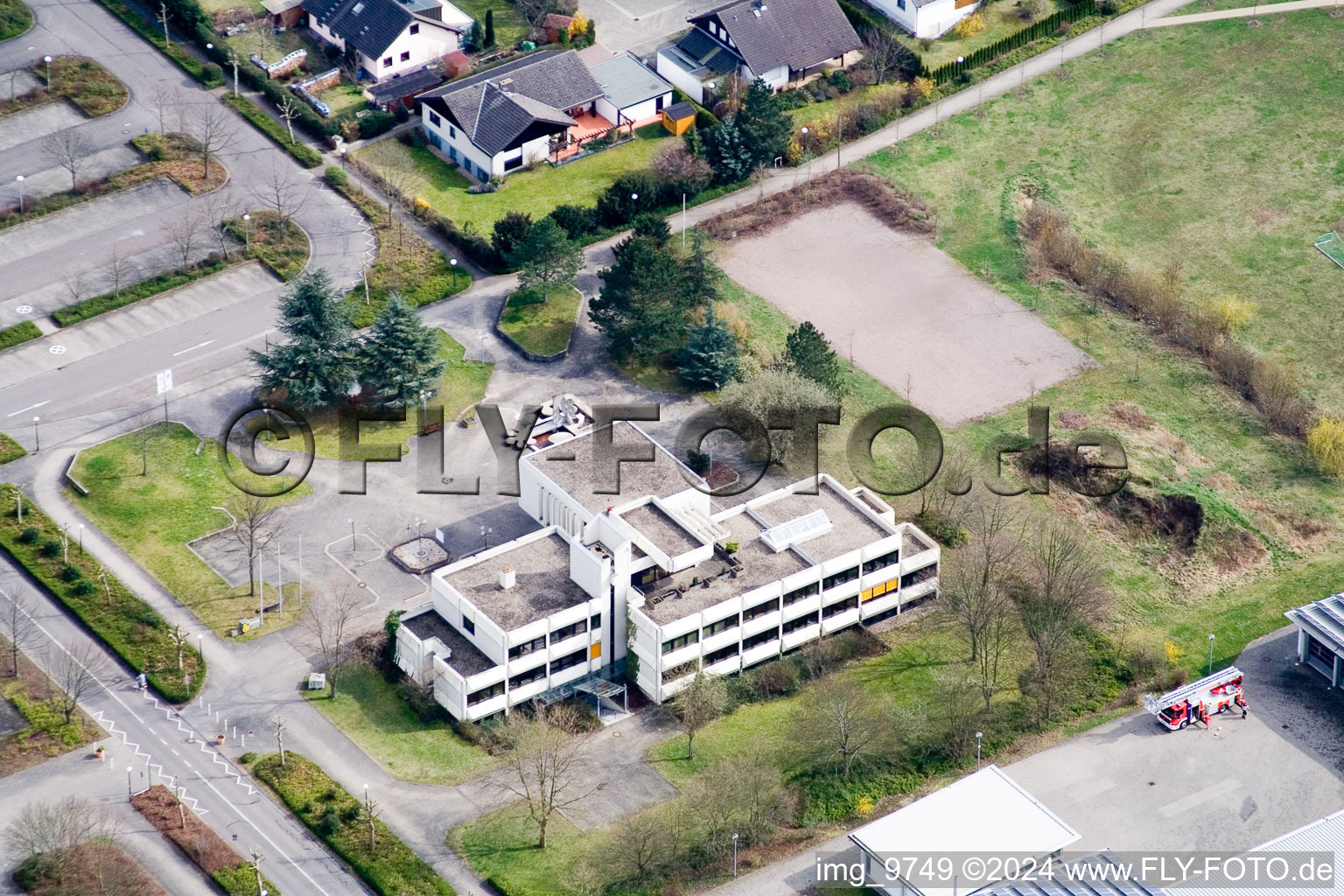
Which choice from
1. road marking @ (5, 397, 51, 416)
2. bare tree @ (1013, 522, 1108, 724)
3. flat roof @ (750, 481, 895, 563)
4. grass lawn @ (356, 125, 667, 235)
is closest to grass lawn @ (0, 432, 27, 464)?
road marking @ (5, 397, 51, 416)

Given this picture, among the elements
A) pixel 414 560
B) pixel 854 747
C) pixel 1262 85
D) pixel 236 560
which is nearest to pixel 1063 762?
pixel 854 747

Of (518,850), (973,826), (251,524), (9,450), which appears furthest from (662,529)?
(9,450)

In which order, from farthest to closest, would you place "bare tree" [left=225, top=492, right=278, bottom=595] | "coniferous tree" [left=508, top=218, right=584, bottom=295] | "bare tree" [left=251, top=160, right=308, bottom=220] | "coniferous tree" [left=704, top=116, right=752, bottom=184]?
"coniferous tree" [left=704, top=116, right=752, bottom=184] → "bare tree" [left=251, top=160, right=308, bottom=220] → "coniferous tree" [left=508, top=218, right=584, bottom=295] → "bare tree" [left=225, top=492, right=278, bottom=595]

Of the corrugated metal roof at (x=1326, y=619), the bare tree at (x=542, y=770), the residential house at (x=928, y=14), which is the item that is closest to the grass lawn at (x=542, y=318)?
the bare tree at (x=542, y=770)

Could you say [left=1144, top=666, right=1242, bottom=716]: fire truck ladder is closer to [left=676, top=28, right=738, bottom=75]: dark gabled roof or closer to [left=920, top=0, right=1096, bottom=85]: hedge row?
[left=920, top=0, right=1096, bottom=85]: hedge row

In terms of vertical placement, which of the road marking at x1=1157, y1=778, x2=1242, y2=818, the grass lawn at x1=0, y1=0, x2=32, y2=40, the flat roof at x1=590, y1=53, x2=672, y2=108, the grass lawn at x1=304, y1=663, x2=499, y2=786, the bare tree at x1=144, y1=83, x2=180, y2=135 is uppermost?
the grass lawn at x1=0, y1=0, x2=32, y2=40

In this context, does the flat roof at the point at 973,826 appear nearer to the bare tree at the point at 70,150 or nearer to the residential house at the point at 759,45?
the residential house at the point at 759,45
